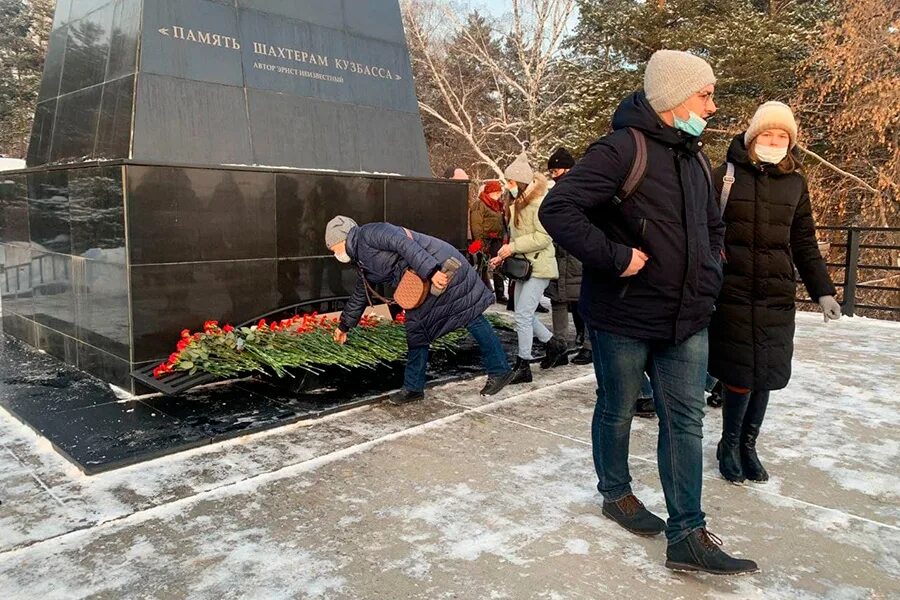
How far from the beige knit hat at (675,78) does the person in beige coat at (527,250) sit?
8.60 ft

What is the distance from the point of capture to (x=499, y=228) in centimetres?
945

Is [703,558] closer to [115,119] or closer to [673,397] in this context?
[673,397]

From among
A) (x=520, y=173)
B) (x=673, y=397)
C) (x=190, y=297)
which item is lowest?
(x=673, y=397)

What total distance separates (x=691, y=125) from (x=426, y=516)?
189 cm

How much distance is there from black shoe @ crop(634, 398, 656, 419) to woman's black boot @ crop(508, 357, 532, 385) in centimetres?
94

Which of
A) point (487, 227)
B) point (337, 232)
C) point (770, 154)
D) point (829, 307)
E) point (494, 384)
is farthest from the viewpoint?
point (487, 227)

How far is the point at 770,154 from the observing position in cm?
313

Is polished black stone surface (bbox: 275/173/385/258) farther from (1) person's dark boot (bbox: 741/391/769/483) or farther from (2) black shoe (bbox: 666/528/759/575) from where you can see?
(2) black shoe (bbox: 666/528/759/575)

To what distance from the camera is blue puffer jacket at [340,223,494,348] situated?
439 cm

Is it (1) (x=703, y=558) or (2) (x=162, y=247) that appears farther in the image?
(2) (x=162, y=247)

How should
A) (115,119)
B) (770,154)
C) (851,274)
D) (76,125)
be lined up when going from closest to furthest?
(770,154) → (115,119) → (76,125) → (851,274)

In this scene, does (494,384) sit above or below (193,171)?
below

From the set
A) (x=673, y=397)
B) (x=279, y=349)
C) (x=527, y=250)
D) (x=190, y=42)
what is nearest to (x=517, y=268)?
(x=527, y=250)

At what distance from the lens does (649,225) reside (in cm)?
252
